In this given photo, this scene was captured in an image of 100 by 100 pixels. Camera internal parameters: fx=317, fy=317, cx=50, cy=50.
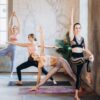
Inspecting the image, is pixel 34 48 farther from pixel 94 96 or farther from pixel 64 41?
pixel 64 41

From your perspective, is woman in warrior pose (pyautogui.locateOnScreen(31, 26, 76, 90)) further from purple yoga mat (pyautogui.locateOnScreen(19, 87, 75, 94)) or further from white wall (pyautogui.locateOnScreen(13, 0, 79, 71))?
white wall (pyautogui.locateOnScreen(13, 0, 79, 71))

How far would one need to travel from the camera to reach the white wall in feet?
29.0

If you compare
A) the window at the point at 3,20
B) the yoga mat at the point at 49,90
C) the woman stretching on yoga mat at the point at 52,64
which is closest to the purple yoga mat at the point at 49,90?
the yoga mat at the point at 49,90

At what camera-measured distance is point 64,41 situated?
845 cm

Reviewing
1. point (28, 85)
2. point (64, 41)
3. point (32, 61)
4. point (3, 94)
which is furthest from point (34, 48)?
point (64, 41)

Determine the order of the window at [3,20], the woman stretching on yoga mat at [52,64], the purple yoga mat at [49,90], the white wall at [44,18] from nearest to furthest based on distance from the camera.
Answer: the purple yoga mat at [49,90] → the woman stretching on yoga mat at [52,64] → the white wall at [44,18] → the window at [3,20]

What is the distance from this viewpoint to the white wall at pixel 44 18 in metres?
8.85

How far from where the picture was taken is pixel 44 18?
351 inches

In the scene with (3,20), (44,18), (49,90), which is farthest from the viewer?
(3,20)

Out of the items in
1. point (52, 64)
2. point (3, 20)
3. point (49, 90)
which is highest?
point (3, 20)

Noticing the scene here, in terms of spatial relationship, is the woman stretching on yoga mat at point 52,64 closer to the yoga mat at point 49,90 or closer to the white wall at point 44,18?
the yoga mat at point 49,90

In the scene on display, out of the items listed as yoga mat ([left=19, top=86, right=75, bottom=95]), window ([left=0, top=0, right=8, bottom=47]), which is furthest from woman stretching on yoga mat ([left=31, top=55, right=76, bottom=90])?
window ([left=0, top=0, right=8, bottom=47])

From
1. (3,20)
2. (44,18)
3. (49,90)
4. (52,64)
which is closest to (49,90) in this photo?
(49,90)

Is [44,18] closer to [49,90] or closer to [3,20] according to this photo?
[3,20]
